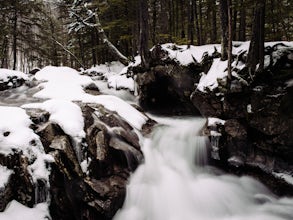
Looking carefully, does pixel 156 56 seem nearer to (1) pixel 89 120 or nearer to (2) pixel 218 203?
(1) pixel 89 120

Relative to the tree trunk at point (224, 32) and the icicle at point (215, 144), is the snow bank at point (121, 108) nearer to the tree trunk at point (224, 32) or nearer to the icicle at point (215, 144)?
the icicle at point (215, 144)

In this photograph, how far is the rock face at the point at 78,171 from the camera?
546 centimetres

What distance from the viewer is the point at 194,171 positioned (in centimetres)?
→ 777

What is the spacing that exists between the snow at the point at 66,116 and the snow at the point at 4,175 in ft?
4.92

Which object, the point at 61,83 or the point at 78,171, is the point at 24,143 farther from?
the point at 61,83

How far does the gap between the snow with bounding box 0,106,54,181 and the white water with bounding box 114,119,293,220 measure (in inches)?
82.4

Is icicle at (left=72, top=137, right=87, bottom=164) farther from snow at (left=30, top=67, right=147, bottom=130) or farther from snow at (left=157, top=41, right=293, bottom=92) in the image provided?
snow at (left=157, top=41, right=293, bottom=92)

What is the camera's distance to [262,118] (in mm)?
→ 7258

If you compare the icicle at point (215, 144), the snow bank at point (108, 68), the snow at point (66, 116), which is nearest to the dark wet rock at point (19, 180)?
the snow at point (66, 116)

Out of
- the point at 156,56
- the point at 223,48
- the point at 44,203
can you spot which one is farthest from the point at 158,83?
the point at 44,203

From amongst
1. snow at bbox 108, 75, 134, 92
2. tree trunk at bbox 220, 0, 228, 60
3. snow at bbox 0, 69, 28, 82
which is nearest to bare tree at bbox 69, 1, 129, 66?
snow at bbox 108, 75, 134, 92

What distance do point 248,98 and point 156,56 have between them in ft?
14.3

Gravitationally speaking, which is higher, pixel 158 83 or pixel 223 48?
pixel 223 48

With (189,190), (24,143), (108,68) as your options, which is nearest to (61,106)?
(24,143)
